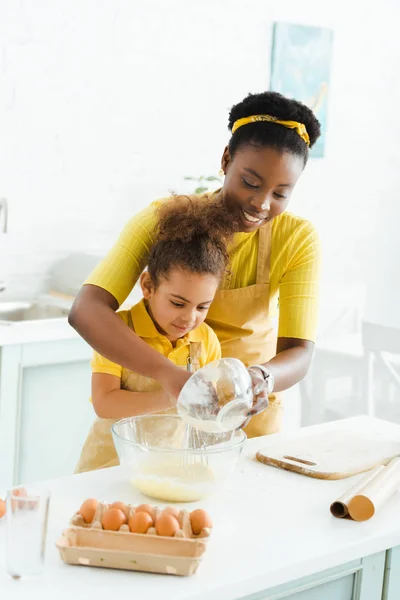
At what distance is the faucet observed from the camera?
3.16m

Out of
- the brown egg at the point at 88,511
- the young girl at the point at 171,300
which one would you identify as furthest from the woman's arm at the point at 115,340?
the brown egg at the point at 88,511

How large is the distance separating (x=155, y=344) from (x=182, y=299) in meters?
0.13

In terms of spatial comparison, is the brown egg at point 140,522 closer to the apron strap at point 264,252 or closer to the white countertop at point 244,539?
the white countertop at point 244,539

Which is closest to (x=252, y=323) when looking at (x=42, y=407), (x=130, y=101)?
(x=42, y=407)

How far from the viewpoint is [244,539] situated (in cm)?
133

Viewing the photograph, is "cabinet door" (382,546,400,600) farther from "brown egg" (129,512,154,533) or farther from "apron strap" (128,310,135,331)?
"apron strap" (128,310,135,331)

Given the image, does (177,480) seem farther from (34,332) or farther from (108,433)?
(34,332)

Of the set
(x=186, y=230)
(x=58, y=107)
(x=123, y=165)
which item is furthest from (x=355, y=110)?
(x=186, y=230)

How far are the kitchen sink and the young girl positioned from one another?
4.80ft

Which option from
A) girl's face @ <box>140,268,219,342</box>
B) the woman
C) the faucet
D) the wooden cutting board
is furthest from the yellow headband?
the faucet

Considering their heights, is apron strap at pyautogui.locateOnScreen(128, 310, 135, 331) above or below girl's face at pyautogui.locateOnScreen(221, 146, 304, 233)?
below

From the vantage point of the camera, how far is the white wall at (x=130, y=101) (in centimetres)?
321

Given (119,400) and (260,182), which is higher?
(260,182)

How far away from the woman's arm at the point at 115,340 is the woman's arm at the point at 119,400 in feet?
0.37
